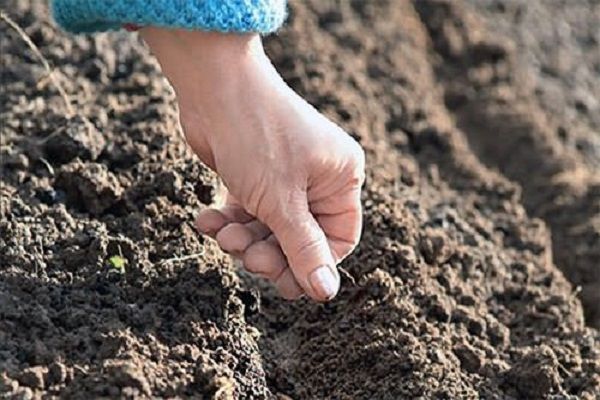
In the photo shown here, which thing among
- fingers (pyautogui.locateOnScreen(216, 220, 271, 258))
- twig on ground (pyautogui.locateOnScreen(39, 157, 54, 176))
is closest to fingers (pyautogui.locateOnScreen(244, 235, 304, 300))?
fingers (pyautogui.locateOnScreen(216, 220, 271, 258))

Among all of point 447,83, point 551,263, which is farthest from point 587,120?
point 551,263

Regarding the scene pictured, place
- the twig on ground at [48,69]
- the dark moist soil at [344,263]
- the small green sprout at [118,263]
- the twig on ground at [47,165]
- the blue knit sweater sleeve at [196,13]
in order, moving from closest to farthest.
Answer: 1. the blue knit sweater sleeve at [196,13]
2. the dark moist soil at [344,263]
3. the small green sprout at [118,263]
4. the twig on ground at [47,165]
5. the twig on ground at [48,69]

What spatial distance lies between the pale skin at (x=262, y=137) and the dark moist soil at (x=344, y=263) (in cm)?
25

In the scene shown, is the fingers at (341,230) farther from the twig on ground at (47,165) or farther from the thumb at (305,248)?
the twig on ground at (47,165)

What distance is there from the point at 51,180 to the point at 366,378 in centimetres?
81

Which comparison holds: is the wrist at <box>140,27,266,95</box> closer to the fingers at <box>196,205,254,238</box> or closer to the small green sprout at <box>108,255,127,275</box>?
the fingers at <box>196,205,254,238</box>

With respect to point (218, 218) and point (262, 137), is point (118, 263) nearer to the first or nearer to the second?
point (218, 218)

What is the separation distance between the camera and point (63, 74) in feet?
11.4

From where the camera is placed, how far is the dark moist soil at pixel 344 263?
8.09 feet

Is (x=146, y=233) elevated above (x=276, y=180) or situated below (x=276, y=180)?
below

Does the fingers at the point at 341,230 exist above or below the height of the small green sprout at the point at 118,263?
above

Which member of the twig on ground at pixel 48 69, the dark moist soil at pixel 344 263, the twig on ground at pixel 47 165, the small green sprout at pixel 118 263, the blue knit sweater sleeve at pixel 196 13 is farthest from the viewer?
the twig on ground at pixel 48 69

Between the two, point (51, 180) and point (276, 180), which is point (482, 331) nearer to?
point (276, 180)

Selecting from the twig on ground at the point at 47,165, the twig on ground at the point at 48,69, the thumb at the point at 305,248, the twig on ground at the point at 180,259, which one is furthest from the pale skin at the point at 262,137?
the twig on ground at the point at 48,69
